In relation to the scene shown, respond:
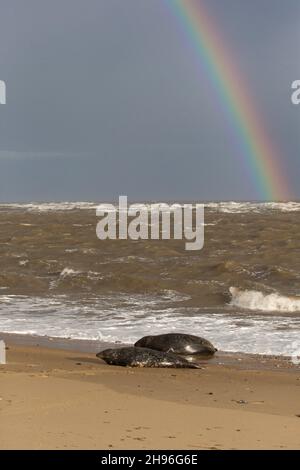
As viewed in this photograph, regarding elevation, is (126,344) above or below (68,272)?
below

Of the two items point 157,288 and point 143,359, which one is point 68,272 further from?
point 143,359

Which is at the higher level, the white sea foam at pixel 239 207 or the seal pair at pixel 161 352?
the white sea foam at pixel 239 207

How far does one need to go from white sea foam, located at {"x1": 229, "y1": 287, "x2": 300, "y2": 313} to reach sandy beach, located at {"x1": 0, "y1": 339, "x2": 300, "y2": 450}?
18.4ft

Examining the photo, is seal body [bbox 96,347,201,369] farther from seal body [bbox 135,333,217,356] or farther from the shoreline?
seal body [bbox 135,333,217,356]

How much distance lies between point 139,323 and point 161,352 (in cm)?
370

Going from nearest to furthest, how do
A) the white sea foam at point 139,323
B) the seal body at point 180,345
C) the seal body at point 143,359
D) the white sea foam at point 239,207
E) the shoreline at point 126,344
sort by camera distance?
the seal body at point 143,359
the shoreline at point 126,344
the seal body at point 180,345
the white sea foam at point 139,323
the white sea foam at point 239,207

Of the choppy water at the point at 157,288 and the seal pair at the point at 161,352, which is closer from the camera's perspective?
the seal pair at the point at 161,352

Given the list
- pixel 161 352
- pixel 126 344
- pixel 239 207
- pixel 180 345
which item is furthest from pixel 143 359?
pixel 239 207

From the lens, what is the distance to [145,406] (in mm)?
6887

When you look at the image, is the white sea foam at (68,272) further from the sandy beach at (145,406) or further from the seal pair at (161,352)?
the sandy beach at (145,406)

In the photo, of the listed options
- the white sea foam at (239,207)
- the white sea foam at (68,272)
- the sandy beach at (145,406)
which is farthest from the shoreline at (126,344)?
the white sea foam at (239,207)

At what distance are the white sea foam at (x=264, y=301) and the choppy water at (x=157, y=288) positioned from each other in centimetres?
2

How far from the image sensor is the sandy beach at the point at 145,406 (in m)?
5.55
